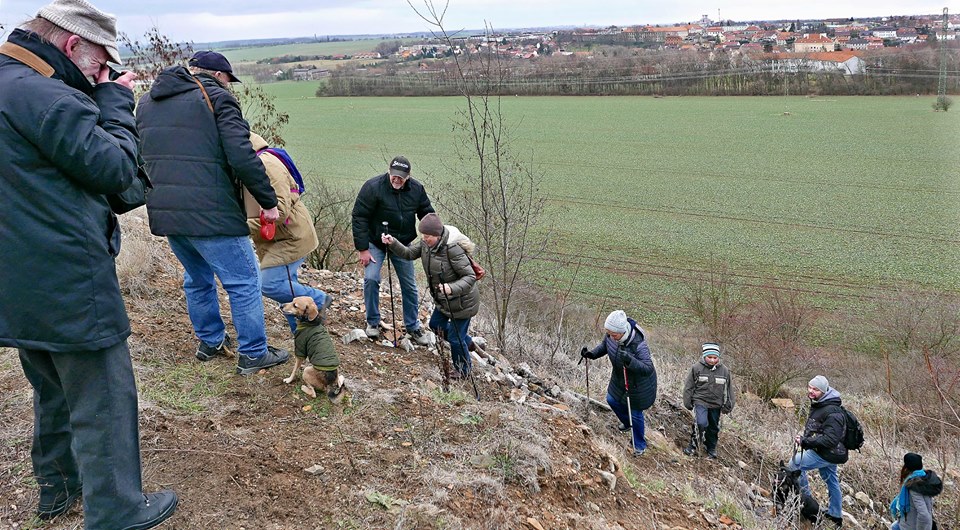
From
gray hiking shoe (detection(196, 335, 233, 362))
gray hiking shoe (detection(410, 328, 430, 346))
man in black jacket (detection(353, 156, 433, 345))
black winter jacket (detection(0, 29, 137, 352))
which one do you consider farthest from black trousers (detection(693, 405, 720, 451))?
black winter jacket (detection(0, 29, 137, 352))

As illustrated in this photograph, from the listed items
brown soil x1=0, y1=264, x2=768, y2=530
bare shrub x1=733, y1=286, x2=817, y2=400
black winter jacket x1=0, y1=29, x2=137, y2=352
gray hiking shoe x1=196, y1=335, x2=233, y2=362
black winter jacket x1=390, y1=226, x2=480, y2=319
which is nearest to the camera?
black winter jacket x1=0, y1=29, x2=137, y2=352

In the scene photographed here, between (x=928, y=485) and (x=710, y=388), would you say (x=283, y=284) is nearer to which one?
(x=710, y=388)

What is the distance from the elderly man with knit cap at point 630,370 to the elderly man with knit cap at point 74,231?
4207mm

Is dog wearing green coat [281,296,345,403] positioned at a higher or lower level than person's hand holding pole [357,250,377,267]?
lower

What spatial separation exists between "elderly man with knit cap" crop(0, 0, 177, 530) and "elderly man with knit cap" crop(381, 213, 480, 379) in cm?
280

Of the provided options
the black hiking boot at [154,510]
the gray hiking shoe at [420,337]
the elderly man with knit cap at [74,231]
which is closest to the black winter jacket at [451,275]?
the gray hiking shoe at [420,337]

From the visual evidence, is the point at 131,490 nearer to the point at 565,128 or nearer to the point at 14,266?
the point at 14,266

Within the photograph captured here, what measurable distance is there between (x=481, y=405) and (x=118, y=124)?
2.95 metres

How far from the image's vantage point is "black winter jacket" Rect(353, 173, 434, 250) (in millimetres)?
5660

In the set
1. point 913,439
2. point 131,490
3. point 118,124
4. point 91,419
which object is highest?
point 118,124

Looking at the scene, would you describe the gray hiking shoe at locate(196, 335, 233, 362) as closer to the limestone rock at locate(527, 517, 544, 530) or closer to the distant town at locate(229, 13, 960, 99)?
the limestone rock at locate(527, 517, 544, 530)

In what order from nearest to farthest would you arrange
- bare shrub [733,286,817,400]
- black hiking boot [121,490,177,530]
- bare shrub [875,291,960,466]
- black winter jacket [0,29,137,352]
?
black winter jacket [0,29,137,352] < black hiking boot [121,490,177,530] < bare shrub [875,291,960,466] < bare shrub [733,286,817,400]

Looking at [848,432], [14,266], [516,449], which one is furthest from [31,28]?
[848,432]

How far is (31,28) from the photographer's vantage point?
2387 millimetres
